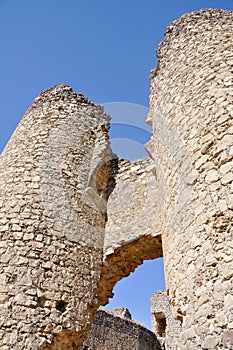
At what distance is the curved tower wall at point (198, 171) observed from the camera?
10.3 feet

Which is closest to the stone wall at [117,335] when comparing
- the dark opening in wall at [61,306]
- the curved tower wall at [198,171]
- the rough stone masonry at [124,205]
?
the rough stone masonry at [124,205]

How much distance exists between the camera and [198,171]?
3898 mm

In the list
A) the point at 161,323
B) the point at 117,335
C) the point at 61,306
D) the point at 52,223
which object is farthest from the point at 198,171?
the point at 161,323

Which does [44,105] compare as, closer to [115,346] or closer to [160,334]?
[115,346]

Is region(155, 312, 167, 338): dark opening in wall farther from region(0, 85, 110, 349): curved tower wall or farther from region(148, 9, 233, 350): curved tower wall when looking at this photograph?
region(148, 9, 233, 350): curved tower wall

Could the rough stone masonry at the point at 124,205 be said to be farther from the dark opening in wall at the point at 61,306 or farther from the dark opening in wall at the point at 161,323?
the dark opening in wall at the point at 161,323

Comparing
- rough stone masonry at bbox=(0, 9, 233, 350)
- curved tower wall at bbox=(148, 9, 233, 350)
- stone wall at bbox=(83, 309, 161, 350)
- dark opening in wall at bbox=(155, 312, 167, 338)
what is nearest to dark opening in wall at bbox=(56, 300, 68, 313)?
rough stone masonry at bbox=(0, 9, 233, 350)

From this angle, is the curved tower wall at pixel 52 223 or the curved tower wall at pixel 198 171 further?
the curved tower wall at pixel 52 223

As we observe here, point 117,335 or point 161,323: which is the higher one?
point 161,323

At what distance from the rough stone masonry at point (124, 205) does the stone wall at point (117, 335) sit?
251 inches

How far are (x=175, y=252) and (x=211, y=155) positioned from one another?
1.23 metres

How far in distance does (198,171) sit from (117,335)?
33.8 feet

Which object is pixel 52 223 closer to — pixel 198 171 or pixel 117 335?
pixel 198 171

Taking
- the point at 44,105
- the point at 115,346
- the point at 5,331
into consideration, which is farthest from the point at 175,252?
the point at 115,346
